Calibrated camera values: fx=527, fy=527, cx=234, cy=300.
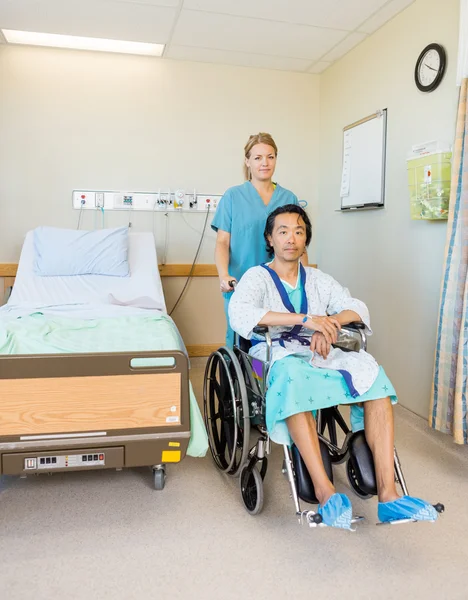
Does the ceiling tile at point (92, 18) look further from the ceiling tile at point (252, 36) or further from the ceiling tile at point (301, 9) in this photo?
the ceiling tile at point (301, 9)

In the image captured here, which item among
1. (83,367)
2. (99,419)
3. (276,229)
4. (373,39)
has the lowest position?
(99,419)

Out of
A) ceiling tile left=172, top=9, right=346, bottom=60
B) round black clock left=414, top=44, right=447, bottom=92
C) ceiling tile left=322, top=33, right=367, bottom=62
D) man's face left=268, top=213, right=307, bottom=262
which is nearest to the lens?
man's face left=268, top=213, right=307, bottom=262

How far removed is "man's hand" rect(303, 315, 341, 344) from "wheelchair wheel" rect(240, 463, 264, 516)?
533mm

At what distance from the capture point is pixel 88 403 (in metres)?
1.66

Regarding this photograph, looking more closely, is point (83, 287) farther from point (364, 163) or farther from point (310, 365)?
point (364, 163)

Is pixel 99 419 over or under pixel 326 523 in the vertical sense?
over

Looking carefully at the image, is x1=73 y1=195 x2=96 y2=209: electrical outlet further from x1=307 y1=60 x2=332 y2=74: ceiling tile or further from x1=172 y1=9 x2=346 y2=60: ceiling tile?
x1=307 y1=60 x2=332 y2=74: ceiling tile

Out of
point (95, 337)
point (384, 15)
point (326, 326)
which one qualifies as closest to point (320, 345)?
point (326, 326)

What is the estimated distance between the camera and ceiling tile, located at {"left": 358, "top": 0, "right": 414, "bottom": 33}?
2.74 metres

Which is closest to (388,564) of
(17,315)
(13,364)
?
(13,364)

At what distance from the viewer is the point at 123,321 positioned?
2.33 meters

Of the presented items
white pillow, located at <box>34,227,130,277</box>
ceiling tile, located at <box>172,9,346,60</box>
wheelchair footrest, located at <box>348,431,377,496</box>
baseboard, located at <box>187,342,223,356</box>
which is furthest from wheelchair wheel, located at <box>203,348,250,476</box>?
ceiling tile, located at <box>172,9,346,60</box>

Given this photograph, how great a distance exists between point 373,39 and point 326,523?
9.18 feet

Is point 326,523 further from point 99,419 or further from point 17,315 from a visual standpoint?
point 17,315
